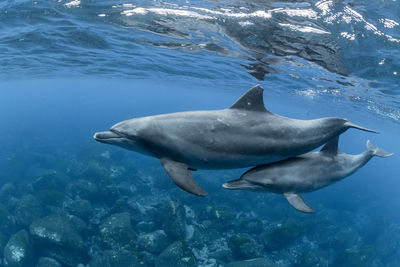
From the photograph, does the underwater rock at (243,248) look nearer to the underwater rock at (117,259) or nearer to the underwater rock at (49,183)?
the underwater rock at (117,259)

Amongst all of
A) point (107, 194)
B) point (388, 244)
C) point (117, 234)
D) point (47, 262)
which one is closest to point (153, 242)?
point (117, 234)

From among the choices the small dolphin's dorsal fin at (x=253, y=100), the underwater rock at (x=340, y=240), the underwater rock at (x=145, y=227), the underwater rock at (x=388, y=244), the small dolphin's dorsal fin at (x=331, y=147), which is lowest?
the underwater rock at (x=388, y=244)

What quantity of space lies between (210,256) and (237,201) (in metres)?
5.73

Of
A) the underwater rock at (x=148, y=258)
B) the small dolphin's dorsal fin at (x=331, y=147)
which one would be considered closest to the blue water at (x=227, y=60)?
the underwater rock at (x=148, y=258)

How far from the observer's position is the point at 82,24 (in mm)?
13617

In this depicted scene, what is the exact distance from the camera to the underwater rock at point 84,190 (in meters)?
16.7

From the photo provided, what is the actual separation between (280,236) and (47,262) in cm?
1075

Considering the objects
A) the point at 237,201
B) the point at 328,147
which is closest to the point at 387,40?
the point at 328,147

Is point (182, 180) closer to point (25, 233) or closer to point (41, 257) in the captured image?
point (41, 257)

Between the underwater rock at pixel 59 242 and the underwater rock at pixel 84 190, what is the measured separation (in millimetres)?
4384

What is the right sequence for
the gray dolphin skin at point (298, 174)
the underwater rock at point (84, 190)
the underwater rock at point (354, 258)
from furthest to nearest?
the underwater rock at point (84, 190), the underwater rock at point (354, 258), the gray dolphin skin at point (298, 174)

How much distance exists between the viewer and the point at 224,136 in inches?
166

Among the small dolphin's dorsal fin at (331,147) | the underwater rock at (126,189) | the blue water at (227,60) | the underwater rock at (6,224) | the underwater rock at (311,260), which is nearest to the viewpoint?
the small dolphin's dorsal fin at (331,147)

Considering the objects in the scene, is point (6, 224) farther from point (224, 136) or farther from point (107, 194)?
point (224, 136)
